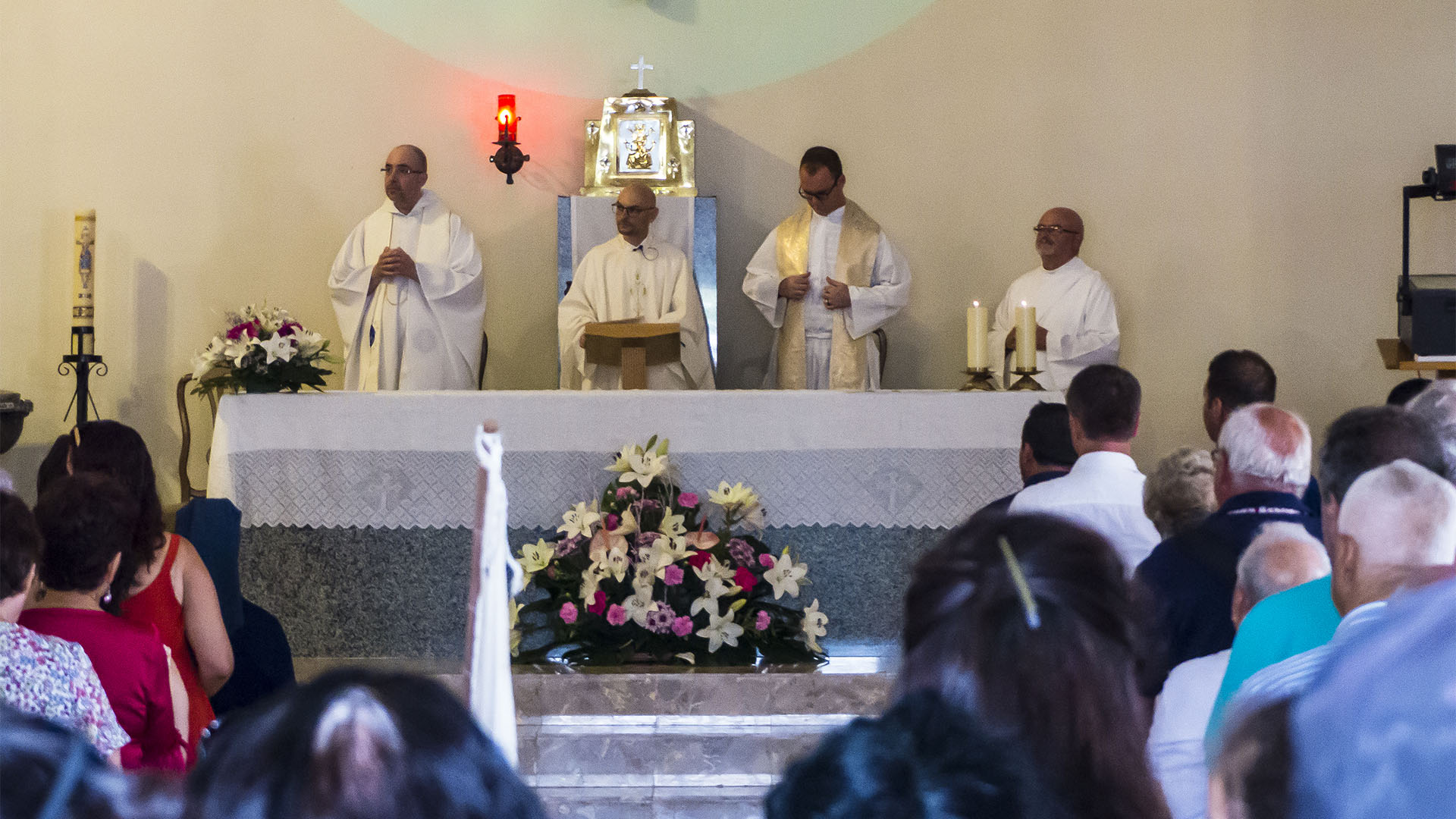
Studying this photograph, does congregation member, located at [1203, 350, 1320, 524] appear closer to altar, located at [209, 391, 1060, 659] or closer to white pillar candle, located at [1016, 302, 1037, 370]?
altar, located at [209, 391, 1060, 659]

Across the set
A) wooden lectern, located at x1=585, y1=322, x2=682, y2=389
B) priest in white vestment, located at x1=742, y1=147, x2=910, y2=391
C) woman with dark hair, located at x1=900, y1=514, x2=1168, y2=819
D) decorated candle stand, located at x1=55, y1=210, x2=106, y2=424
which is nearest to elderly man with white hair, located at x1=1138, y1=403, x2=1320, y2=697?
woman with dark hair, located at x1=900, y1=514, x2=1168, y2=819

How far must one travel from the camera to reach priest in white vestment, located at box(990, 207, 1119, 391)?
21.4 feet

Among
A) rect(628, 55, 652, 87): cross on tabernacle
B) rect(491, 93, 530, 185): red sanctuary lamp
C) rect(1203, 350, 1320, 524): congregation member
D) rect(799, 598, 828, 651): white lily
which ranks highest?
rect(628, 55, 652, 87): cross on tabernacle

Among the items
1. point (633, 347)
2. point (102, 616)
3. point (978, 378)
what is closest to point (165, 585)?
point (102, 616)

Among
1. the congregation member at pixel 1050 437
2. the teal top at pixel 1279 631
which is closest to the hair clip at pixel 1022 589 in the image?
the teal top at pixel 1279 631

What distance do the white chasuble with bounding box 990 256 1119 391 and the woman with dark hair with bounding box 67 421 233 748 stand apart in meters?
4.29

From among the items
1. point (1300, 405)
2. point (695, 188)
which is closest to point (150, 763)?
point (695, 188)

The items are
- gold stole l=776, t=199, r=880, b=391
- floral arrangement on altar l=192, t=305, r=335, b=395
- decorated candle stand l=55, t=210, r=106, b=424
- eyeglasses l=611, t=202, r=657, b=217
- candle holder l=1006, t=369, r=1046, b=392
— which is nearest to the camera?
floral arrangement on altar l=192, t=305, r=335, b=395

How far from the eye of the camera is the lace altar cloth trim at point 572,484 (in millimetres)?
4633

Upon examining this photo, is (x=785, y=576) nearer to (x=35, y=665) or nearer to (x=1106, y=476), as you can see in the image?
(x=1106, y=476)

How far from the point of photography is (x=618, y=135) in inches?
267

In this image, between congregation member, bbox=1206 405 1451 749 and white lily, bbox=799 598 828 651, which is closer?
congregation member, bbox=1206 405 1451 749

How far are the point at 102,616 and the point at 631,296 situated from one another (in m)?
4.18

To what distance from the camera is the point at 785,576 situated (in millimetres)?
4359
